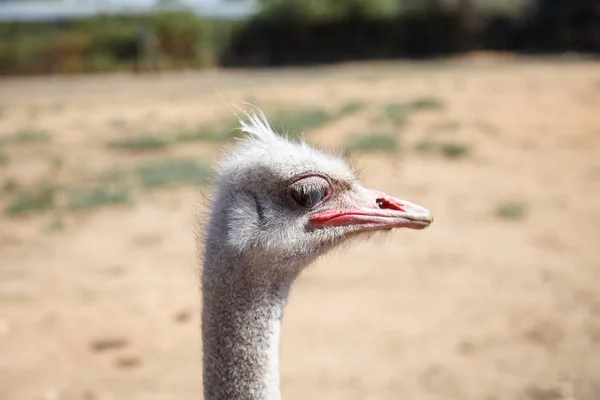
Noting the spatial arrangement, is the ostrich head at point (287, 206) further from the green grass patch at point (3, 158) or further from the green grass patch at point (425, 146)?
the green grass patch at point (3, 158)

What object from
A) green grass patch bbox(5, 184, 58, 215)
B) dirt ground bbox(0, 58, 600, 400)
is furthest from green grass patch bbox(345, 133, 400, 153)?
green grass patch bbox(5, 184, 58, 215)

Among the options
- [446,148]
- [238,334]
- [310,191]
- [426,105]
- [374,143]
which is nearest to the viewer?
[238,334]

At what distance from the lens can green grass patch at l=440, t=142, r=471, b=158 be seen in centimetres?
932

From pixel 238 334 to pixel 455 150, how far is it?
7.69 meters

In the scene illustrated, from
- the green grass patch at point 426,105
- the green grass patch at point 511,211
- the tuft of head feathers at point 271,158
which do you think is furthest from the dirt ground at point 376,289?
the green grass patch at point 426,105

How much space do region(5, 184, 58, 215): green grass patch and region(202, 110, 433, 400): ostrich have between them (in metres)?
5.70

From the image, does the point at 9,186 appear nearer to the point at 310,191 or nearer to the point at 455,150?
the point at 455,150

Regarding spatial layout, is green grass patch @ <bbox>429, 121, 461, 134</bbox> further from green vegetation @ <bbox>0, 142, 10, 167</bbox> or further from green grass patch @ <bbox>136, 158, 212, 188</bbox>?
green vegetation @ <bbox>0, 142, 10, 167</bbox>

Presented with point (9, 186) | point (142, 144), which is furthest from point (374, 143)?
point (9, 186)

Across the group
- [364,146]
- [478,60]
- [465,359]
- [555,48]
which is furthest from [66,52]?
[465,359]

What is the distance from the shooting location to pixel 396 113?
12227mm

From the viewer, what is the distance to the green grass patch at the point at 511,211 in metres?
6.59

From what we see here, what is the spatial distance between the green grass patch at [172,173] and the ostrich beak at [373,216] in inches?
228

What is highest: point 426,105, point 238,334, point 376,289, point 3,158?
point 426,105
